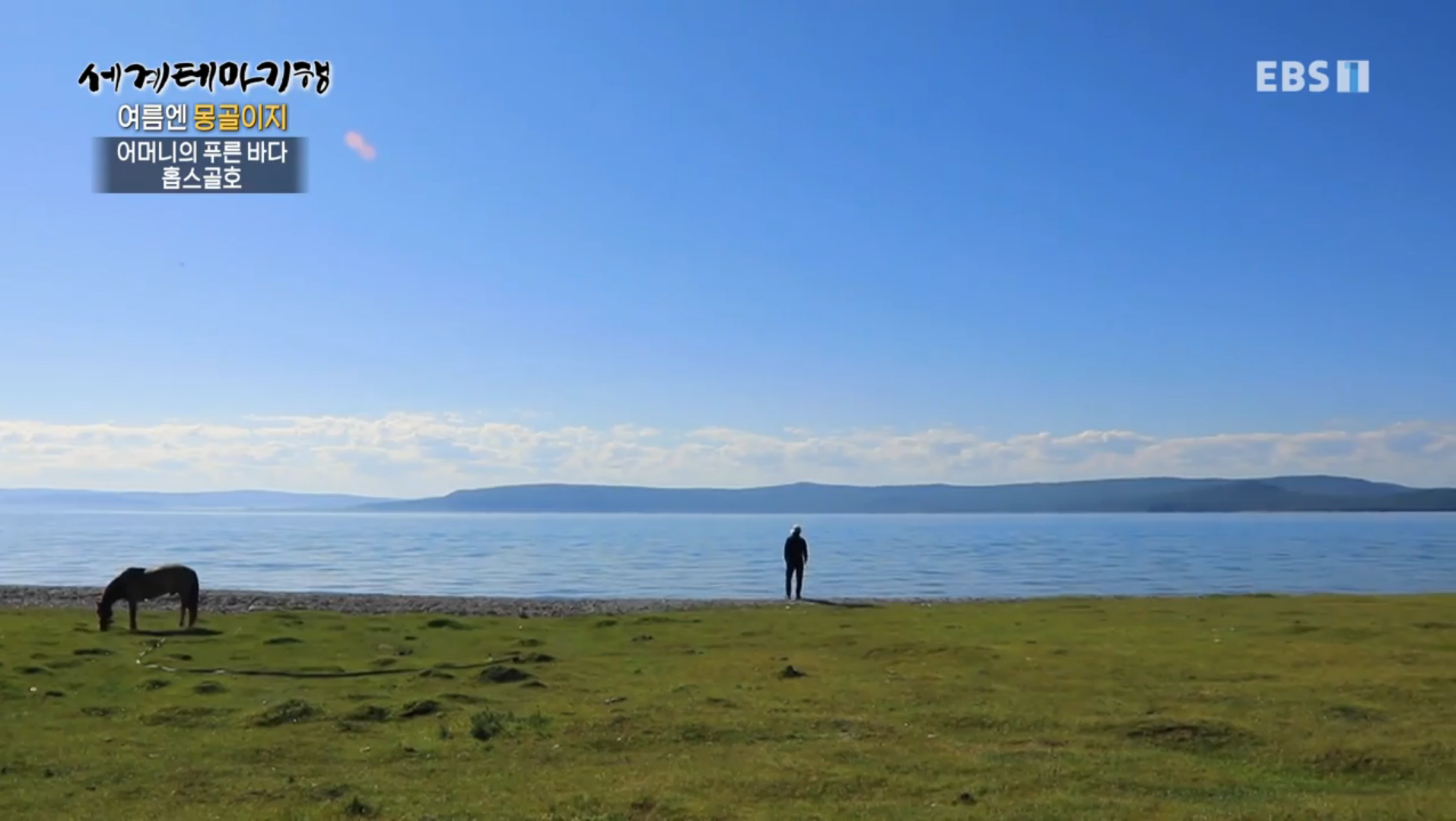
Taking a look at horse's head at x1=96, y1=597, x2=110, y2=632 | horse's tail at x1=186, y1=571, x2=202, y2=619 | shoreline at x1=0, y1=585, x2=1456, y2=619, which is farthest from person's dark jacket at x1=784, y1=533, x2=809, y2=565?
horse's head at x1=96, y1=597, x2=110, y2=632

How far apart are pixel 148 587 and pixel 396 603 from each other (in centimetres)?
1365

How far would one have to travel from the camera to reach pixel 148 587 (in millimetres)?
29172

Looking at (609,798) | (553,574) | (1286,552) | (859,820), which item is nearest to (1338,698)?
(859,820)

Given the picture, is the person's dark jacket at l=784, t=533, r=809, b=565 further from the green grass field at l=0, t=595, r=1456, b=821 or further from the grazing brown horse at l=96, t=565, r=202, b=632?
the grazing brown horse at l=96, t=565, r=202, b=632

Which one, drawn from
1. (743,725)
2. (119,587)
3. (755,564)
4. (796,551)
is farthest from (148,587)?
(755,564)

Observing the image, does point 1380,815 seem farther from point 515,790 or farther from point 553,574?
point 553,574

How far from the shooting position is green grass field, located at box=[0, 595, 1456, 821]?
12242mm

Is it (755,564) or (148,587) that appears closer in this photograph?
(148,587)

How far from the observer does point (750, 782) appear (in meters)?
12.9

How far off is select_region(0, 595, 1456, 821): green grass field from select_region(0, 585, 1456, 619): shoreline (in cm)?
1091

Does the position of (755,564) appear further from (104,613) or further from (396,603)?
(104,613)

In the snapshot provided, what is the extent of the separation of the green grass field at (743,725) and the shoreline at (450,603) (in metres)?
10.9

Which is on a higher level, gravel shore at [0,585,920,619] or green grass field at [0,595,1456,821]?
green grass field at [0,595,1456,821]

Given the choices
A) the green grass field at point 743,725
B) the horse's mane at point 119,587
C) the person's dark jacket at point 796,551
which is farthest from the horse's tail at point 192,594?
the person's dark jacket at point 796,551
